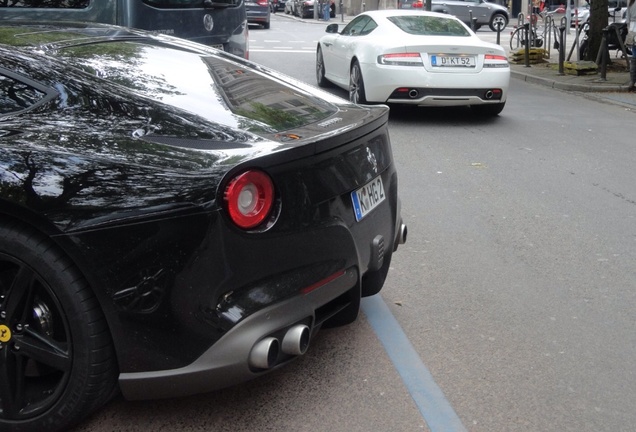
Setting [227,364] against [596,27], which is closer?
[227,364]

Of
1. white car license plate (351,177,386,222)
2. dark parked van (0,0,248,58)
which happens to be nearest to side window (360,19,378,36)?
dark parked van (0,0,248,58)

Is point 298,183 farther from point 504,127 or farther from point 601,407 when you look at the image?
point 504,127

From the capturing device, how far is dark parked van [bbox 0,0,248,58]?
782 cm

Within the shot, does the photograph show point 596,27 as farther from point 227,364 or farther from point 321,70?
point 227,364

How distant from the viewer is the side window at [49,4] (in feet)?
25.6

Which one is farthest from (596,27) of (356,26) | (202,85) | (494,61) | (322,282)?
(322,282)

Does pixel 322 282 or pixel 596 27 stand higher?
pixel 596 27

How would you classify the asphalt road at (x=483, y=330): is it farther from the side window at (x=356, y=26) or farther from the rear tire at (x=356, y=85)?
the side window at (x=356, y=26)

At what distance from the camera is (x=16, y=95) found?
3633mm

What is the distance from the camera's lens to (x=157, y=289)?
10.5 ft

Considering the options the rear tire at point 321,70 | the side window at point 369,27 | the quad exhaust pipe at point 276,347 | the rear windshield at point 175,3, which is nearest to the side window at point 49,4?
the rear windshield at point 175,3

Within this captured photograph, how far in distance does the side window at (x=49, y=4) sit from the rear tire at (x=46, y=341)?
505cm

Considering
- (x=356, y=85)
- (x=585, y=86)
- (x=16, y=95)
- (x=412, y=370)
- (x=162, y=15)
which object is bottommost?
(x=412, y=370)

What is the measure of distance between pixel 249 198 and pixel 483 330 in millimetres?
1854
